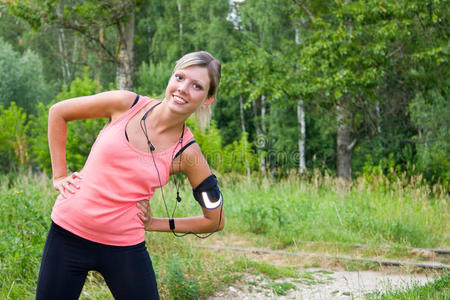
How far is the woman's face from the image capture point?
7.24 ft

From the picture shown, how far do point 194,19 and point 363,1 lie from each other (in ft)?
60.2


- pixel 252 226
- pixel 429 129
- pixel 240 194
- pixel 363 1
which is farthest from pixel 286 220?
pixel 429 129

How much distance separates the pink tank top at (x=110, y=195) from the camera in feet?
6.64

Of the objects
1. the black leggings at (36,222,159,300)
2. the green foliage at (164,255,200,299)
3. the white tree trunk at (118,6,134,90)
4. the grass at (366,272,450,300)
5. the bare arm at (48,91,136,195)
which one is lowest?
the green foliage at (164,255,200,299)

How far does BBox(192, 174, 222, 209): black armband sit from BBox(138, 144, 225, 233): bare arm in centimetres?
2

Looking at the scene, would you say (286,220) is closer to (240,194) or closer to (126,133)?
(240,194)

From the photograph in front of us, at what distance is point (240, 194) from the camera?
10.3 meters

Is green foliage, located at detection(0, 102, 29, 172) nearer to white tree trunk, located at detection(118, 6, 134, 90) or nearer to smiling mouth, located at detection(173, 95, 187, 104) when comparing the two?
white tree trunk, located at detection(118, 6, 134, 90)

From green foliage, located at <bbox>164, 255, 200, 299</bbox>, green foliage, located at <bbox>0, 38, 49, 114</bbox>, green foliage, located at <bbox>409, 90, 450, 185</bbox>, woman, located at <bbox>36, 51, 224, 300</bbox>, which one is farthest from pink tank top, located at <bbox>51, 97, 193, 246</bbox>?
green foliage, located at <bbox>0, 38, 49, 114</bbox>

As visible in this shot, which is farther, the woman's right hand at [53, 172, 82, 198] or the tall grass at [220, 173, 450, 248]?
the tall grass at [220, 173, 450, 248]

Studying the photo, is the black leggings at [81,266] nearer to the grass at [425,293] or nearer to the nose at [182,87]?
the nose at [182,87]

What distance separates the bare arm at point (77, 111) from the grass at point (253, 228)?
93.3 inches

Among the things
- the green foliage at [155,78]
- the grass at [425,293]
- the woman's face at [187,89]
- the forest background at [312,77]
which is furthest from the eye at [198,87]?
the green foliage at [155,78]

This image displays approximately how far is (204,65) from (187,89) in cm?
16
